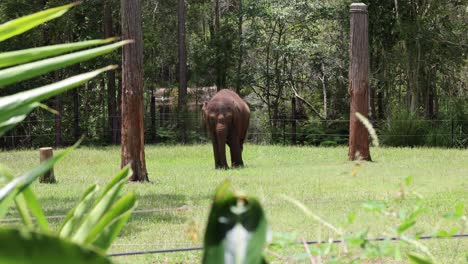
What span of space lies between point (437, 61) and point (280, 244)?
23.7 m

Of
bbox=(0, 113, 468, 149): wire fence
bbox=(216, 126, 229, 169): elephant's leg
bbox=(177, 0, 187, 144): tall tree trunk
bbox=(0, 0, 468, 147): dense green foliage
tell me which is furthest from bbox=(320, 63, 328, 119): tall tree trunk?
bbox=(216, 126, 229, 169): elephant's leg

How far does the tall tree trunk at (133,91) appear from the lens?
1358 centimetres

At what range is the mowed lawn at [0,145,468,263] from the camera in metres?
7.76

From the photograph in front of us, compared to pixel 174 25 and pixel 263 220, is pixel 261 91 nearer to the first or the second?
pixel 174 25

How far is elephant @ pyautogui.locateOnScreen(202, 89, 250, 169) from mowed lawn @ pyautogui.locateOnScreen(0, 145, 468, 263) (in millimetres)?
360

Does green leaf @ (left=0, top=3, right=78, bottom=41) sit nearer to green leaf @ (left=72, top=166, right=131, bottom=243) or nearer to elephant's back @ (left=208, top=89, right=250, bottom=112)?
green leaf @ (left=72, top=166, right=131, bottom=243)

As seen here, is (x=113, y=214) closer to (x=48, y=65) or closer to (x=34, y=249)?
(x=48, y=65)

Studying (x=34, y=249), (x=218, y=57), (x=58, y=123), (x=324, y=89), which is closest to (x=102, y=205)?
(x=34, y=249)

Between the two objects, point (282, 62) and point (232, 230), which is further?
point (282, 62)

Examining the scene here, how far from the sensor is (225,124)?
16.1m

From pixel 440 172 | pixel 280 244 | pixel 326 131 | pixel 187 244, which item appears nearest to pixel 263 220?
pixel 280 244

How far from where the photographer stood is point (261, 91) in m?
30.9

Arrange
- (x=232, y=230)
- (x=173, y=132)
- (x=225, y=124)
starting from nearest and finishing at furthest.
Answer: (x=232, y=230) < (x=225, y=124) < (x=173, y=132)

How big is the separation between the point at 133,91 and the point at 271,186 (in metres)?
3.15
